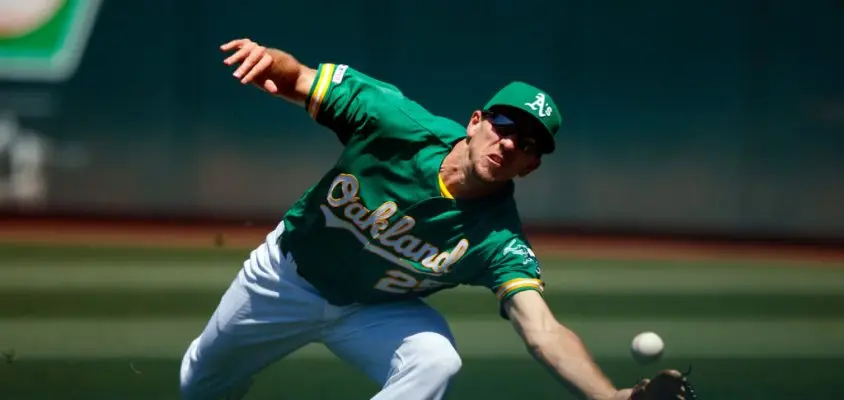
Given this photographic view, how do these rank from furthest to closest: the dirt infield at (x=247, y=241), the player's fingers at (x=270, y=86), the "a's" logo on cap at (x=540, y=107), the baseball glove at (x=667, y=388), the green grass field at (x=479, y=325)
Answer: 1. the dirt infield at (x=247, y=241)
2. the green grass field at (x=479, y=325)
3. the player's fingers at (x=270, y=86)
4. the "a's" logo on cap at (x=540, y=107)
5. the baseball glove at (x=667, y=388)

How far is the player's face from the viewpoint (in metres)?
3.62

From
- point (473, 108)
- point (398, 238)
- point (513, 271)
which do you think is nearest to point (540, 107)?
point (513, 271)

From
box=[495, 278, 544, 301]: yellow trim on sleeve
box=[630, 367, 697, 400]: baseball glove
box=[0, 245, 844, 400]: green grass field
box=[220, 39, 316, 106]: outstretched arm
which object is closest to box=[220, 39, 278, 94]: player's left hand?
box=[220, 39, 316, 106]: outstretched arm

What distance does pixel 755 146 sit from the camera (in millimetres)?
12508

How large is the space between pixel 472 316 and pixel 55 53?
6670mm

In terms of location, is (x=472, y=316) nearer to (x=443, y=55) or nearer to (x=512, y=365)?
(x=512, y=365)

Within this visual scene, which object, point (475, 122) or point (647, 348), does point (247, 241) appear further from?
point (475, 122)

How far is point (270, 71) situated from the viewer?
3.76m

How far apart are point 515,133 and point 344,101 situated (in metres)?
0.64

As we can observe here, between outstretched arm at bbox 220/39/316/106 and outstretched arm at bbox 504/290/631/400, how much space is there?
106 centimetres

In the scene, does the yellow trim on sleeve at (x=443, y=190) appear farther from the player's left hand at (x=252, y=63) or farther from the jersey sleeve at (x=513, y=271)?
the player's left hand at (x=252, y=63)

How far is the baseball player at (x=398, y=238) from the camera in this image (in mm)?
3645

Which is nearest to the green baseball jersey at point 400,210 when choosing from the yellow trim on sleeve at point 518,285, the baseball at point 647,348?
the yellow trim on sleeve at point 518,285

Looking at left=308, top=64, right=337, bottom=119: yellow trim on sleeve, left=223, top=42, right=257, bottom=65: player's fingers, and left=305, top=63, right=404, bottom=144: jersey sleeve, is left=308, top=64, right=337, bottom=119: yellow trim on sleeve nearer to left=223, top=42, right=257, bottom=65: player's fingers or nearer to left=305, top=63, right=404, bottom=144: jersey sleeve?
left=305, top=63, right=404, bottom=144: jersey sleeve
